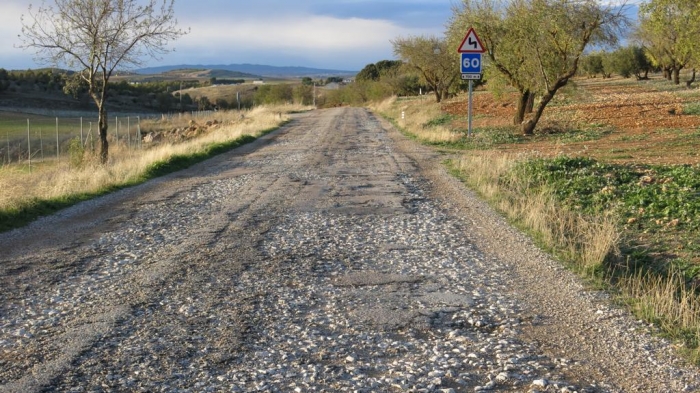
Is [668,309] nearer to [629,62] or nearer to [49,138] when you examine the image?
[49,138]

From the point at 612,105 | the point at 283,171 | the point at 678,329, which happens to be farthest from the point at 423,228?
the point at 612,105

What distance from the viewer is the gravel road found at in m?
4.54

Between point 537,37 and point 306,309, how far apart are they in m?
19.8

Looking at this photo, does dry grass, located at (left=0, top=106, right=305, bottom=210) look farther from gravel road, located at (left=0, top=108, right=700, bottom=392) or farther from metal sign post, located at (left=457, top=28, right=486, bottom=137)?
metal sign post, located at (left=457, top=28, right=486, bottom=137)

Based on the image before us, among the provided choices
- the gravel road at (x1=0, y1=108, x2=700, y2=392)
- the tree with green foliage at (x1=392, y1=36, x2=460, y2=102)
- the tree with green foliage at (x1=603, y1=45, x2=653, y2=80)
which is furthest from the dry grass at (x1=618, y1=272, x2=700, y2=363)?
the tree with green foliage at (x1=603, y1=45, x2=653, y2=80)

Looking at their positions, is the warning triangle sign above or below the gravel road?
above

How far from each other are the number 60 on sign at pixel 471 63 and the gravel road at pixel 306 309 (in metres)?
8.91

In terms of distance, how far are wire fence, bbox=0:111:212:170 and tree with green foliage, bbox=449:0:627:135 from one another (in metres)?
13.2

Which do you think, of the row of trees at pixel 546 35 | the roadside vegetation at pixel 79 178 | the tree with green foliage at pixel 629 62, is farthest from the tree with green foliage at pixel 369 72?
the roadside vegetation at pixel 79 178

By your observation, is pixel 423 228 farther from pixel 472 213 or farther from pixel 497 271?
pixel 497 271

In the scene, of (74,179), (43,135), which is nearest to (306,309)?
(74,179)

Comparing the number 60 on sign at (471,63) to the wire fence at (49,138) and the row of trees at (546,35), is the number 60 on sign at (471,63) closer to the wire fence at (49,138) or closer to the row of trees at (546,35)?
the row of trees at (546,35)

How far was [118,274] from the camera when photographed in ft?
23.2

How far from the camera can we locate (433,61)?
55.5 meters
